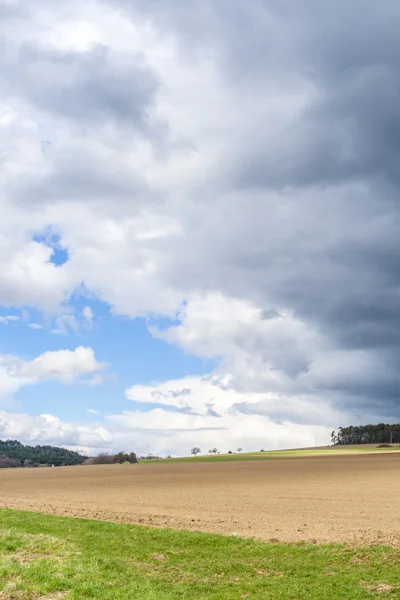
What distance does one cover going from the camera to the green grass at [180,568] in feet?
60.9

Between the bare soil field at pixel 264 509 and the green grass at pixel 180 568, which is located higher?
the green grass at pixel 180 568

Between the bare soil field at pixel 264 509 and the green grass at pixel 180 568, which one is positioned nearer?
the green grass at pixel 180 568

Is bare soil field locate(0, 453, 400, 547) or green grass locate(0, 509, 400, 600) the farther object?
bare soil field locate(0, 453, 400, 547)

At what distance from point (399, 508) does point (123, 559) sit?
24525 millimetres

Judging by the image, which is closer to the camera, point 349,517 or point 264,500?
point 349,517

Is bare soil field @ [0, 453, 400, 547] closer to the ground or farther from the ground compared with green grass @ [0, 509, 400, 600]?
closer to the ground

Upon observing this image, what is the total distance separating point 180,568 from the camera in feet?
72.7

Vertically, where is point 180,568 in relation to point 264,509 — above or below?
above

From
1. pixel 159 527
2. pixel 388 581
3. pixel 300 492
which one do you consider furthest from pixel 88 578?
pixel 300 492

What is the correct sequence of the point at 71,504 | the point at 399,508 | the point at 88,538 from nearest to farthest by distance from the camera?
the point at 88,538, the point at 399,508, the point at 71,504

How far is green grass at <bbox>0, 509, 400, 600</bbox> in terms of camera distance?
1856cm

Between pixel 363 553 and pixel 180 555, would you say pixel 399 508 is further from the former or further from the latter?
pixel 180 555

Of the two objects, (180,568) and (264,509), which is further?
(264,509)

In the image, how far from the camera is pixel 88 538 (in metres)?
27.6
